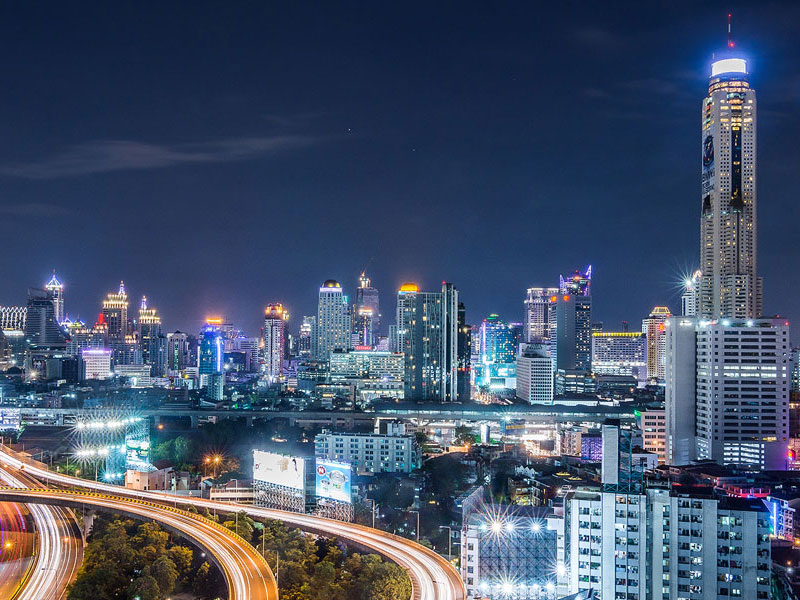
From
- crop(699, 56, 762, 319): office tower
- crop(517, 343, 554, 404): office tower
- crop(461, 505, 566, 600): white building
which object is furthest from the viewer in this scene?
crop(517, 343, 554, 404): office tower

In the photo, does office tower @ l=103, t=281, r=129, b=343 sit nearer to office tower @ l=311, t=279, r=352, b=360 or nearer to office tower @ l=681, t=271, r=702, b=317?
office tower @ l=311, t=279, r=352, b=360

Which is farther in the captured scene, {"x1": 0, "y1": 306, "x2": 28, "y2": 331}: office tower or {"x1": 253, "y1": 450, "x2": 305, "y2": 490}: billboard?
{"x1": 0, "y1": 306, "x2": 28, "y2": 331}: office tower

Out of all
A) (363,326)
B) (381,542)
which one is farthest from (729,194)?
(363,326)

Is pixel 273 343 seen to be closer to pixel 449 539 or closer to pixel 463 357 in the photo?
pixel 463 357

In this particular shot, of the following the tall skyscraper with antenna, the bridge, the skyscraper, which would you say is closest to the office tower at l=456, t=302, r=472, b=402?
the bridge

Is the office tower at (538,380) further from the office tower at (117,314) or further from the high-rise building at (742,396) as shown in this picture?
the office tower at (117,314)
